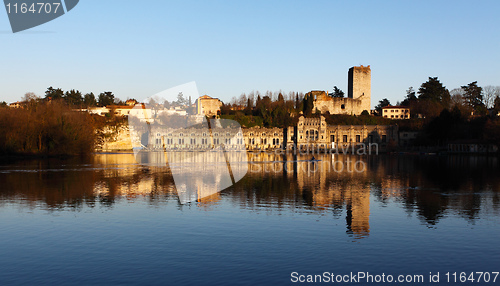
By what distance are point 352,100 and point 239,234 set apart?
99.7 metres

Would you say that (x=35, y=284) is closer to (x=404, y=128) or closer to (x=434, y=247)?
(x=434, y=247)

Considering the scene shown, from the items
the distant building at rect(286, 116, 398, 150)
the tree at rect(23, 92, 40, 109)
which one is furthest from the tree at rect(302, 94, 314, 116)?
the tree at rect(23, 92, 40, 109)

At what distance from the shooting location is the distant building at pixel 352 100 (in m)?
110

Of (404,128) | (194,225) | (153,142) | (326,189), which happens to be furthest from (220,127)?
(194,225)

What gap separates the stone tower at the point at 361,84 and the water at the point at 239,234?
8464 centimetres

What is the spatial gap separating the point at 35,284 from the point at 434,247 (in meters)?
11.2

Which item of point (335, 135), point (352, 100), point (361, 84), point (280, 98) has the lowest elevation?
point (335, 135)

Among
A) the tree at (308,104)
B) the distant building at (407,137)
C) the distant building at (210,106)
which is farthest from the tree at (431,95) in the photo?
the distant building at (210,106)

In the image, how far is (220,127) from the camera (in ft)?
370

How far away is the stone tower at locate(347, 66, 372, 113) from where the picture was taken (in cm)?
10888

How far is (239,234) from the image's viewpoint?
15.4m

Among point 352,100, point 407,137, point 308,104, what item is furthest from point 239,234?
point 352,100

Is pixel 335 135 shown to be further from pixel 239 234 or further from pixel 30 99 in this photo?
pixel 239 234

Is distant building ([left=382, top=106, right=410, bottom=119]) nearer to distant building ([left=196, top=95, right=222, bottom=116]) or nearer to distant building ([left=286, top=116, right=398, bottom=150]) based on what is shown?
distant building ([left=286, top=116, right=398, bottom=150])
